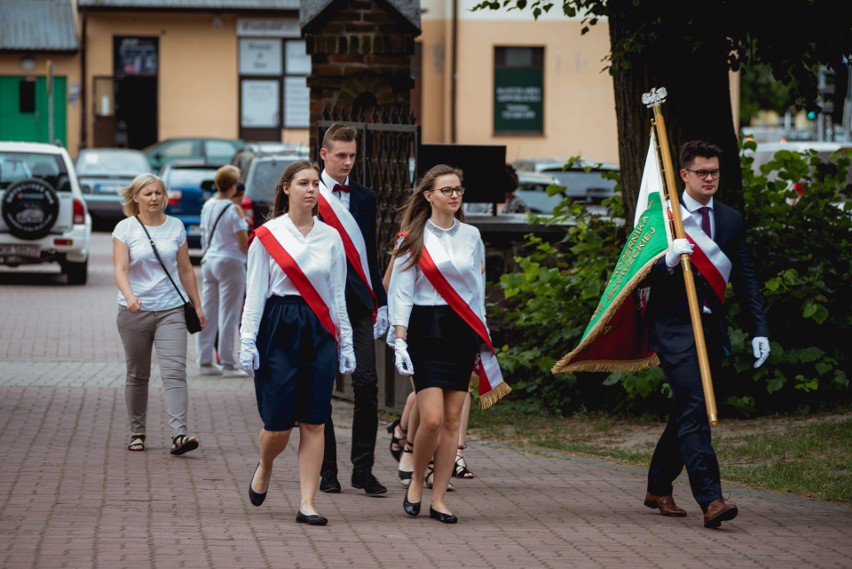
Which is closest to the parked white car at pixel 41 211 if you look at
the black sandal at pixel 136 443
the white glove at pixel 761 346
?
the black sandal at pixel 136 443

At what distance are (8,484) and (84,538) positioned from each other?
155 centimetres

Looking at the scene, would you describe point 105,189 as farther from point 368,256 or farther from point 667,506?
point 667,506

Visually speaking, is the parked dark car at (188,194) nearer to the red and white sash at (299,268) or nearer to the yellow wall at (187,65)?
the yellow wall at (187,65)

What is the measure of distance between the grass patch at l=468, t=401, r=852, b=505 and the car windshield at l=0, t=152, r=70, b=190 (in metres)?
10.5

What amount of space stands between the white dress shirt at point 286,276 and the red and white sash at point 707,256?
66.6 inches

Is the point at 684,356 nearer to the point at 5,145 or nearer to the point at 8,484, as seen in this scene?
the point at 8,484

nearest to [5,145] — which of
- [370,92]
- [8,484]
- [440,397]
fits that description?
[370,92]

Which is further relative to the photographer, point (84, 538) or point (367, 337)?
point (367, 337)

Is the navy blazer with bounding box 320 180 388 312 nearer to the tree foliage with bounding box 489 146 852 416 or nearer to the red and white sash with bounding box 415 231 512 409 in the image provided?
the red and white sash with bounding box 415 231 512 409

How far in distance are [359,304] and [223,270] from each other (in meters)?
5.18

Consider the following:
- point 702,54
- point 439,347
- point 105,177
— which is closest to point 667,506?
point 439,347

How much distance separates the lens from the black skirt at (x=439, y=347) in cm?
738

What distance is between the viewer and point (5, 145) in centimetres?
2050

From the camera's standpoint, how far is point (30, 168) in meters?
20.2
